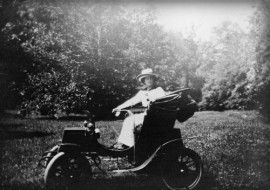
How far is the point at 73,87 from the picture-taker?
2.97 metres

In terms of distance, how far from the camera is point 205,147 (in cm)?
338

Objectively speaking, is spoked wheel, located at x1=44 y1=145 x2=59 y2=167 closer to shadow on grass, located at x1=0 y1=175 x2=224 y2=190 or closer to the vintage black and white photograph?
the vintage black and white photograph

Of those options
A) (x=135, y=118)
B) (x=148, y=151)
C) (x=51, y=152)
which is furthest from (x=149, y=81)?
(x=51, y=152)

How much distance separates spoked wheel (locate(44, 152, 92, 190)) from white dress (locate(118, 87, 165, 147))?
54cm

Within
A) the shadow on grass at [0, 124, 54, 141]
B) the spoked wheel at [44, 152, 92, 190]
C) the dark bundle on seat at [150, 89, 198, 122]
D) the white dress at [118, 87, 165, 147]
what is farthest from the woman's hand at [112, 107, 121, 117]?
the shadow on grass at [0, 124, 54, 141]

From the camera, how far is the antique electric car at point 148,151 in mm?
2561

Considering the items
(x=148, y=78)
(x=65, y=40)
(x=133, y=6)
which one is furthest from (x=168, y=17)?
(x=65, y=40)

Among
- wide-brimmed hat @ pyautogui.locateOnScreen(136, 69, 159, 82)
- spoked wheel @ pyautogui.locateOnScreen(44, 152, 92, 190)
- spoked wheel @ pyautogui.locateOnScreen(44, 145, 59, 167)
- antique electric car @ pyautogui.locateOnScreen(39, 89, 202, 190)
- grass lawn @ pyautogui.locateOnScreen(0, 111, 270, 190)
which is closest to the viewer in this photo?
spoked wheel @ pyautogui.locateOnScreen(44, 152, 92, 190)

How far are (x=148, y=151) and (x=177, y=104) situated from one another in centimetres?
58

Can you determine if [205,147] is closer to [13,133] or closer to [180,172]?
[180,172]

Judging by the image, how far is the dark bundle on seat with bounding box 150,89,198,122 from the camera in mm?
2645

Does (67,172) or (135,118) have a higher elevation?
(135,118)

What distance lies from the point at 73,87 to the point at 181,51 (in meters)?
1.31

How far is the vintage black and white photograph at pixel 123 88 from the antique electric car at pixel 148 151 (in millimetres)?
11
